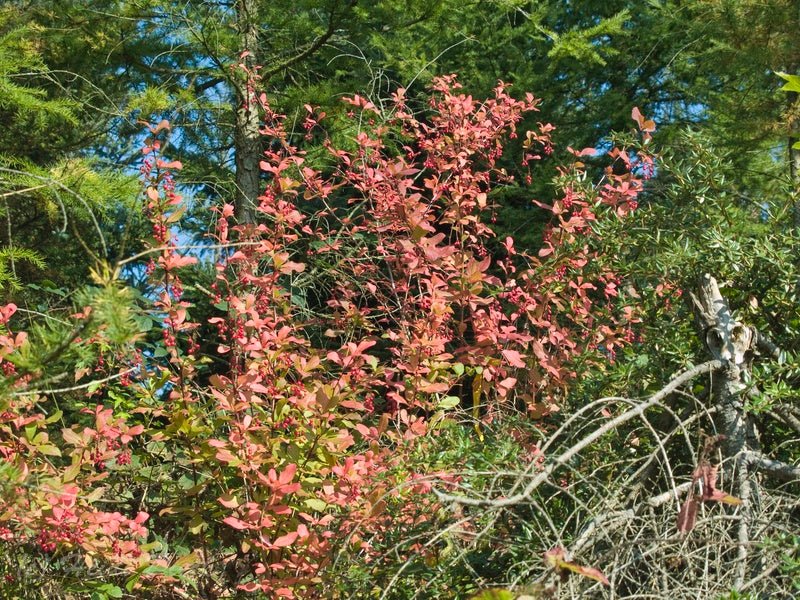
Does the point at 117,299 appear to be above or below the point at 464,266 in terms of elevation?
above

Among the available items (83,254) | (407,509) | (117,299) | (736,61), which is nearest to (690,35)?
(736,61)

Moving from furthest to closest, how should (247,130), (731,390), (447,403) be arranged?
(247,130), (447,403), (731,390)

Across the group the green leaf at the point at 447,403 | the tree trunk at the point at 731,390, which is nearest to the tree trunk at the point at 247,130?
the green leaf at the point at 447,403

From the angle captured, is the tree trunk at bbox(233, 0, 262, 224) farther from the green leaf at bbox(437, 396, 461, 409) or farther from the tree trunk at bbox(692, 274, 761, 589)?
the tree trunk at bbox(692, 274, 761, 589)

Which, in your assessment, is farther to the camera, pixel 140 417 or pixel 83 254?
pixel 83 254

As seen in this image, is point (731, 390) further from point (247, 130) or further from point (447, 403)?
point (247, 130)

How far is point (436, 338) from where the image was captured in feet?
11.1

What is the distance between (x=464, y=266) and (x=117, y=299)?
6.50 feet

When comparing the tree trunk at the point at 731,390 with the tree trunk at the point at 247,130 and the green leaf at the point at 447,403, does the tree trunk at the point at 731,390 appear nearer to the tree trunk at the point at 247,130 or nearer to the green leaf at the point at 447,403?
the green leaf at the point at 447,403

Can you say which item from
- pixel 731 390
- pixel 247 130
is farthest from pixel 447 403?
pixel 247 130

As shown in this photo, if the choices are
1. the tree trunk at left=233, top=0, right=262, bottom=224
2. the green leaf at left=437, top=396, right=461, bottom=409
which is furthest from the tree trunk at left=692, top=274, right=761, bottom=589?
the tree trunk at left=233, top=0, right=262, bottom=224

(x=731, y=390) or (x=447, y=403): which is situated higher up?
(x=731, y=390)

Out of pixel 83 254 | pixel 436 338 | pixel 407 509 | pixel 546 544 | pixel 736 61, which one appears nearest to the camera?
pixel 546 544

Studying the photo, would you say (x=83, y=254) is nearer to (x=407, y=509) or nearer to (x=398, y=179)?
(x=398, y=179)
